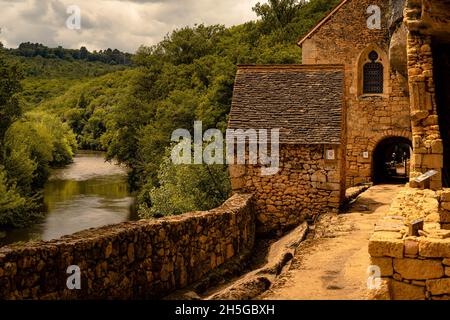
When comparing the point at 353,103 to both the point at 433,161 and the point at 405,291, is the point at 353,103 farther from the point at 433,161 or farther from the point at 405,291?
the point at 405,291

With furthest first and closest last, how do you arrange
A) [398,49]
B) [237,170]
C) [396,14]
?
[396,14]
[398,49]
[237,170]

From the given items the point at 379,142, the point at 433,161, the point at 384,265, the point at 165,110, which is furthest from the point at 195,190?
the point at 165,110

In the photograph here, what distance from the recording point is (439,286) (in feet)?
17.7

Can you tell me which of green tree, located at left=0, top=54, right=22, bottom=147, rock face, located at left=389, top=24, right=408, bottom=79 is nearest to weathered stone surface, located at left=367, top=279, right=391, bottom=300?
rock face, located at left=389, top=24, right=408, bottom=79

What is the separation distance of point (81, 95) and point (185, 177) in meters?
77.3

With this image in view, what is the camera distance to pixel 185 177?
22.0 metres

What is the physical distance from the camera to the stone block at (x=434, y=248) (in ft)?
17.4

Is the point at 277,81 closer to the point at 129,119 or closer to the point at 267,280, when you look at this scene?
the point at 267,280

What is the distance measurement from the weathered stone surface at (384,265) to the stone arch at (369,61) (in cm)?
1750

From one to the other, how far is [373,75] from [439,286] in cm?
1804

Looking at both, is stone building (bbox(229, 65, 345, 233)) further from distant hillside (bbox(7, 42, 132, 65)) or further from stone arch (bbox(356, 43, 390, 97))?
distant hillside (bbox(7, 42, 132, 65))

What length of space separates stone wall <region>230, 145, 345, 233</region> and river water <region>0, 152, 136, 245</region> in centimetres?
1084

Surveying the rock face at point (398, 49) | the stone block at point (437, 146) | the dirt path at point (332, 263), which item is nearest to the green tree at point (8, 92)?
the rock face at point (398, 49)

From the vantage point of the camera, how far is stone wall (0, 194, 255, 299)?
22.0 feet
